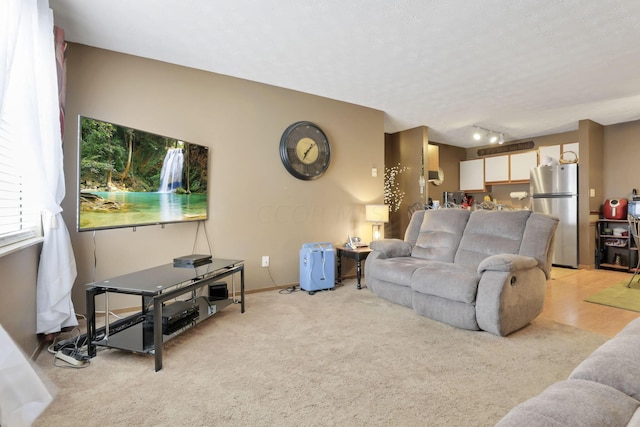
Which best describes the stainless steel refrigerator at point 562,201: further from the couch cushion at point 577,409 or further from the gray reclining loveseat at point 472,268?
the couch cushion at point 577,409

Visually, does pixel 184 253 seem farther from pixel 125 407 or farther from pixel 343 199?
pixel 343 199

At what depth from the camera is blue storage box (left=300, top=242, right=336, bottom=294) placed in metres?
3.62

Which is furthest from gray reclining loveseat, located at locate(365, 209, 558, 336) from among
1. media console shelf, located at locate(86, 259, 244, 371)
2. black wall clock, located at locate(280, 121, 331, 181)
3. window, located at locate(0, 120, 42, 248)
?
window, located at locate(0, 120, 42, 248)

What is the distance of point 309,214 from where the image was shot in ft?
13.4

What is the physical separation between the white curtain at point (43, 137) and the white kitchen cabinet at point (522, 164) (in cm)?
669

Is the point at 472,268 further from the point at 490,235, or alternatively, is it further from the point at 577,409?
the point at 577,409

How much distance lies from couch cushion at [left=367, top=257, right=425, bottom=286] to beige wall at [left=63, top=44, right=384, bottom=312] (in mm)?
1035

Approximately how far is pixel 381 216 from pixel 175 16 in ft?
9.91

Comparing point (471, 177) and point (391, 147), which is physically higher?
point (391, 147)

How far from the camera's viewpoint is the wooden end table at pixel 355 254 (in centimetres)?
377

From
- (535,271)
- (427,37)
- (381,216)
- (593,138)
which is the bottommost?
(535,271)

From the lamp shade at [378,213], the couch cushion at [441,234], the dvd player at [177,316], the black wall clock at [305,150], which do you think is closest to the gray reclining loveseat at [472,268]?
the couch cushion at [441,234]

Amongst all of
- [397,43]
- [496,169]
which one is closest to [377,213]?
[397,43]

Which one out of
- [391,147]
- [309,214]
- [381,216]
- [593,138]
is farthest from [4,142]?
[593,138]
